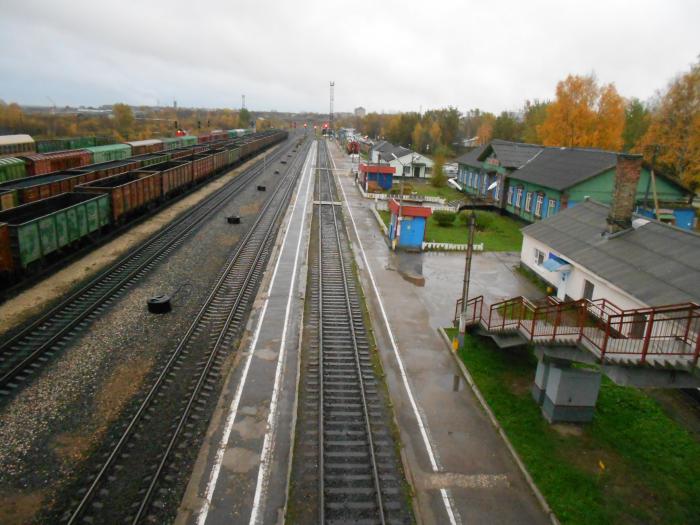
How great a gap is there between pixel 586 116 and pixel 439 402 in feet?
176

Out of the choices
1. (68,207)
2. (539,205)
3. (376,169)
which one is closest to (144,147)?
(376,169)

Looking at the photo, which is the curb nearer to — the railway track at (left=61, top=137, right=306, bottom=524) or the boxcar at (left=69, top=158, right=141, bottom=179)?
the railway track at (left=61, top=137, right=306, bottom=524)

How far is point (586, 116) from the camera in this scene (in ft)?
185

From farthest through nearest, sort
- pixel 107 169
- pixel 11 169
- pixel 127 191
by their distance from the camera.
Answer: pixel 11 169 < pixel 107 169 < pixel 127 191

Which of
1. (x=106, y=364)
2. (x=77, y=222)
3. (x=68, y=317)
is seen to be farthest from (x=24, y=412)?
(x=77, y=222)

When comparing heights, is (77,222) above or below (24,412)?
above

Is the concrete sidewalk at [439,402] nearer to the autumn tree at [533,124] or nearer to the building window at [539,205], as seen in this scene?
the building window at [539,205]

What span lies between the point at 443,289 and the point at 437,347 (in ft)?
21.0

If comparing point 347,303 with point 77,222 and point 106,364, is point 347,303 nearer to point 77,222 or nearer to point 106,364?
point 106,364

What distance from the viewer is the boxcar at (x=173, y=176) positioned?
3533cm

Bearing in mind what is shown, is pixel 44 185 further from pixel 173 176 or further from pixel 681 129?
pixel 681 129

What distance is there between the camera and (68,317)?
16.6 metres

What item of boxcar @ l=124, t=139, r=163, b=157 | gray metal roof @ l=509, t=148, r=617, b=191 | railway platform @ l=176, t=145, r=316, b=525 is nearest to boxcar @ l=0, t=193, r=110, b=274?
railway platform @ l=176, t=145, r=316, b=525

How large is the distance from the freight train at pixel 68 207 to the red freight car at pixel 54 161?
4531 mm
